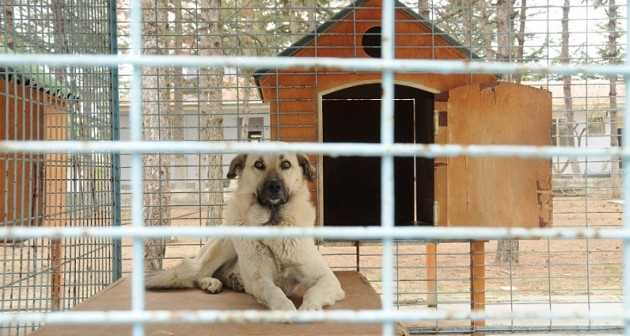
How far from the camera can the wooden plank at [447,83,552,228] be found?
5.20 m

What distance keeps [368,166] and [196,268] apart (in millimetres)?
3266

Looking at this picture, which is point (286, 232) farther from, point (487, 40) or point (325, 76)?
point (487, 40)

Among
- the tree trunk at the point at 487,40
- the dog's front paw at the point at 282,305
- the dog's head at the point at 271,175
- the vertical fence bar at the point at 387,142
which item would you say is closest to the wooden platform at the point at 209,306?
the dog's front paw at the point at 282,305

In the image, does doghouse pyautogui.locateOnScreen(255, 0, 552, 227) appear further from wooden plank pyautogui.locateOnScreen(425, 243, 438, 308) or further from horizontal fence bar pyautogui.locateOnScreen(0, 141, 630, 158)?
horizontal fence bar pyautogui.locateOnScreen(0, 141, 630, 158)

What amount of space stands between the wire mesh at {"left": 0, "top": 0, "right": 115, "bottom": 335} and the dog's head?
1.48m

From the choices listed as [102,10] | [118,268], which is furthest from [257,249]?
[102,10]

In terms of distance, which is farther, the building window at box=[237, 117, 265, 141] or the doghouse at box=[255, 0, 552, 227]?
the building window at box=[237, 117, 265, 141]

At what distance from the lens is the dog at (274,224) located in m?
4.58

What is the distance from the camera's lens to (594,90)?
2575cm

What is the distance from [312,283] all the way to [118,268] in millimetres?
2258

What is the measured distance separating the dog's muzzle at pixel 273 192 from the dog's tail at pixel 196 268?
0.77m

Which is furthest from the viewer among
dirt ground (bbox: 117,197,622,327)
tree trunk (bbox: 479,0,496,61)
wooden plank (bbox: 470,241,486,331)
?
tree trunk (bbox: 479,0,496,61)

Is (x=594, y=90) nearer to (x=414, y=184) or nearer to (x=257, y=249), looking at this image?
(x=414, y=184)

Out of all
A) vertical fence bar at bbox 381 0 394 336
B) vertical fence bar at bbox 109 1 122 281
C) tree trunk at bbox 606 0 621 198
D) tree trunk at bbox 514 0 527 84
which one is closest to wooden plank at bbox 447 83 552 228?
tree trunk at bbox 514 0 527 84
